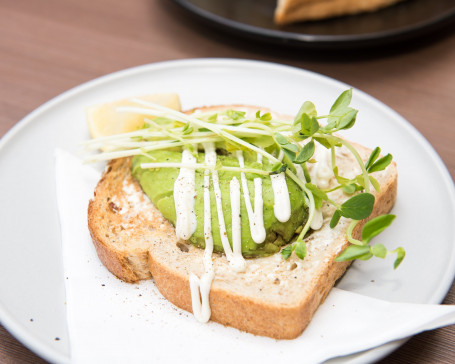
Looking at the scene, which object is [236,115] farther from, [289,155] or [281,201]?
[281,201]

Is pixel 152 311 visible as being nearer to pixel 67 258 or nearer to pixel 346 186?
pixel 67 258

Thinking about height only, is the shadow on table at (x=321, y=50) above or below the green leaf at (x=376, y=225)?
above

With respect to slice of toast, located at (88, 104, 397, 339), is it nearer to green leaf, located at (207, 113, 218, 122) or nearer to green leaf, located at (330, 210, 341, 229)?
green leaf, located at (330, 210, 341, 229)

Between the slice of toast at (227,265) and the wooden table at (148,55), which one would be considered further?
the wooden table at (148,55)

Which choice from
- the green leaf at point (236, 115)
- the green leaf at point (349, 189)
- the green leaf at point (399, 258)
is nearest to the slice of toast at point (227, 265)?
the green leaf at point (349, 189)

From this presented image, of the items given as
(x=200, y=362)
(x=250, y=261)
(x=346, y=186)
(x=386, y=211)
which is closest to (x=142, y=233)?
(x=250, y=261)

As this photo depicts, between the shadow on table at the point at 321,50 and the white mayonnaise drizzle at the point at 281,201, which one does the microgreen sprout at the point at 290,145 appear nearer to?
the white mayonnaise drizzle at the point at 281,201

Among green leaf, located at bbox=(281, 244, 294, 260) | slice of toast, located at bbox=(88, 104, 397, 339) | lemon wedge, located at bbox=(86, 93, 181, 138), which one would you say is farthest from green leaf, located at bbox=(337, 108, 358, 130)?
lemon wedge, located at bbox=(86, 93, 181, 138)

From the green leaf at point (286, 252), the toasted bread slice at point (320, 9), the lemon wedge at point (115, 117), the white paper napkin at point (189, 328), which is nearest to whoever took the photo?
the white paper napkin at point (189, 328)
